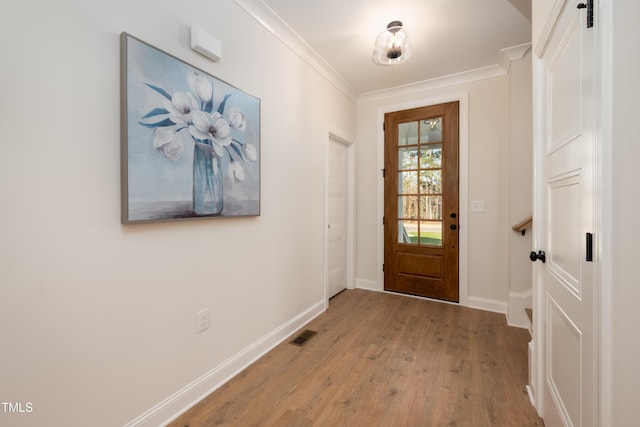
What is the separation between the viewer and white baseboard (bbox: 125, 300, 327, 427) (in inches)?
55.6

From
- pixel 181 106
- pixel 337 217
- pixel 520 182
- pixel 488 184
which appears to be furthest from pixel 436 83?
pixel 181 106

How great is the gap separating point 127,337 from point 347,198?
287 centimetres

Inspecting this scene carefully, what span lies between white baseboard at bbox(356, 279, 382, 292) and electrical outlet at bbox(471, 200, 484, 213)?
149 centimetres

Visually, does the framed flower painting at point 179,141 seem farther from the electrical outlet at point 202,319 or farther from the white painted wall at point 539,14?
the white painted wall at point 539,14

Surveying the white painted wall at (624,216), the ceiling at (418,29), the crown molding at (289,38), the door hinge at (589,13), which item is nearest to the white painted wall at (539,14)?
the door hinge at (589,13)

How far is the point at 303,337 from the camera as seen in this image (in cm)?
242

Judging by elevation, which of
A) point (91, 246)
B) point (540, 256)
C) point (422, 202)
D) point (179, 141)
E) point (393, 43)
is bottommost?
point (540, 256)

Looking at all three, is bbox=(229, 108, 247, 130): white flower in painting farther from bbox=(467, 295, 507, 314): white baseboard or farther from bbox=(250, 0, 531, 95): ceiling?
bbox=(467, 295, 507, 314): white baseboard

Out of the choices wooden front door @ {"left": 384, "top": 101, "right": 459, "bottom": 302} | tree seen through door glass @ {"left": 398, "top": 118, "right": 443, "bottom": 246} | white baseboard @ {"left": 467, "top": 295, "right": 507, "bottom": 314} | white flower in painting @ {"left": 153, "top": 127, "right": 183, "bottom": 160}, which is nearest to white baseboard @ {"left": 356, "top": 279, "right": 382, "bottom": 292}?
wooden front door @ {"left": 384, "top": 101, "right": 459, "bottom": 302}

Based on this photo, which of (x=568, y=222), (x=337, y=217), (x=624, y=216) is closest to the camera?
(x=624, y=216)

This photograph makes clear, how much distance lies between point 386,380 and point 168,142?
193cm

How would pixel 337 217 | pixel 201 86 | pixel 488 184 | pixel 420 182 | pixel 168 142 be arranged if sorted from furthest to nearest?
1. pixel 337 217
2. pixel 420 182
3. pixel 488 184
4. pixel 201 86
5. pixel 168 142

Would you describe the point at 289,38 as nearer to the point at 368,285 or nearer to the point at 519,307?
the point at 368,285

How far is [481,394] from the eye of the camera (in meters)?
1.70
